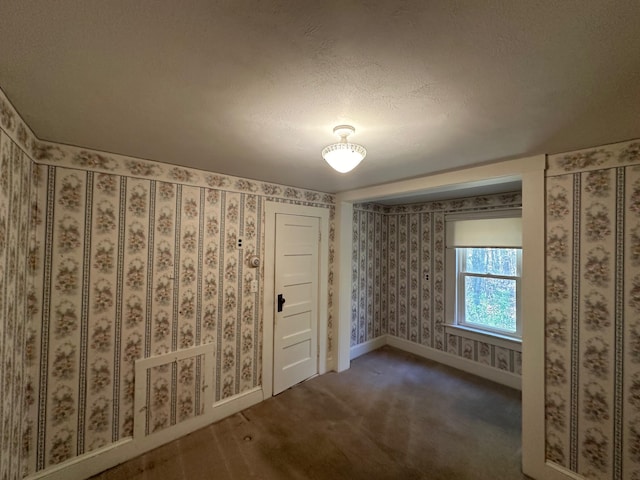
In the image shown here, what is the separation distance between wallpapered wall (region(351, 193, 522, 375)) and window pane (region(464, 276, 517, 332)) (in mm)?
293

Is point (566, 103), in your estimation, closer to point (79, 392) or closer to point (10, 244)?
point (10, 244)

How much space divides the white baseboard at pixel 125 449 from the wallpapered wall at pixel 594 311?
2570mm

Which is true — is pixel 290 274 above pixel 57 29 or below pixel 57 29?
below

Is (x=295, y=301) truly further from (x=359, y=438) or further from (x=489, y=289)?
(x=489, y=289)

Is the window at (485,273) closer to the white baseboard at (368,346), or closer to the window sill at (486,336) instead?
the window sill at (486,336)

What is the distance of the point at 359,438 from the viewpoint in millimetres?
2213

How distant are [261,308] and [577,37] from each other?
2719 mm

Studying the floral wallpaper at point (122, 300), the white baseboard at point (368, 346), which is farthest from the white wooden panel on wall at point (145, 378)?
the white baseboard at point (368, 346)

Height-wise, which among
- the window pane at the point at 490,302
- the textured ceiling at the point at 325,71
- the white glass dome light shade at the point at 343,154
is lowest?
the window pane at the point at 490,302

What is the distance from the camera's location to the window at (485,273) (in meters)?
3.16

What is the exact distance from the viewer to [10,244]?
4.35 feet

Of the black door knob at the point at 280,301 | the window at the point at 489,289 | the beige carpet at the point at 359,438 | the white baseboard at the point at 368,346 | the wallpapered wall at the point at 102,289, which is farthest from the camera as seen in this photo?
the white baseboard at the point at 368,346

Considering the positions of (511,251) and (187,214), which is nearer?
(187,214)

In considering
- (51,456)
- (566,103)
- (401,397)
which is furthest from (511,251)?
(51,456)
